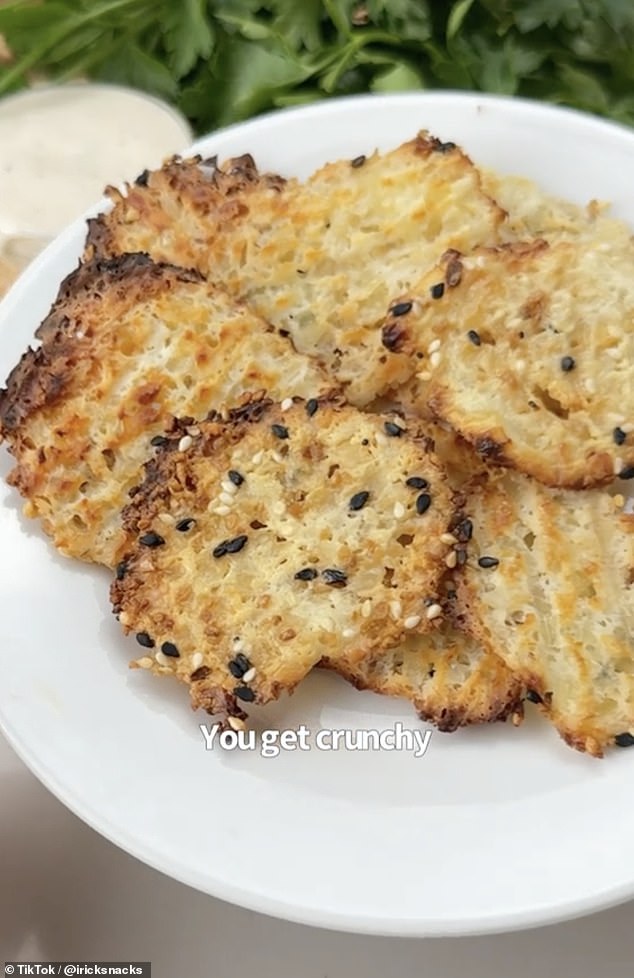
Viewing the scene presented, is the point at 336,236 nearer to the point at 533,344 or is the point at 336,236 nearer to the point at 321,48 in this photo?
the point at 533,344

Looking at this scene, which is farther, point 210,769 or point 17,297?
point 17,297

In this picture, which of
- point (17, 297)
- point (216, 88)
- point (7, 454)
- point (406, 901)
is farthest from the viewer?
point (216, 88)

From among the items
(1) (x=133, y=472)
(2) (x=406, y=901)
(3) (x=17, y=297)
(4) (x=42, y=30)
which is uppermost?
(4) (x=42, y=30)

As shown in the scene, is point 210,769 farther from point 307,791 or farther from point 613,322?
point 613,322

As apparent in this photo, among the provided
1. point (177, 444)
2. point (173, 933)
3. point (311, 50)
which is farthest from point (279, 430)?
point (311, 50)

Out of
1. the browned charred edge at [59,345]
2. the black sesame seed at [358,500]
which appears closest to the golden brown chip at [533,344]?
the black sesame seed at [358,500]

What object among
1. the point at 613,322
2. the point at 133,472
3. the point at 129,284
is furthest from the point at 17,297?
the point at 613,322

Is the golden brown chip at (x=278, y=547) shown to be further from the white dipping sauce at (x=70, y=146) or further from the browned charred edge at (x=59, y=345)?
the white dipping sauce at (x=70, y=146)
